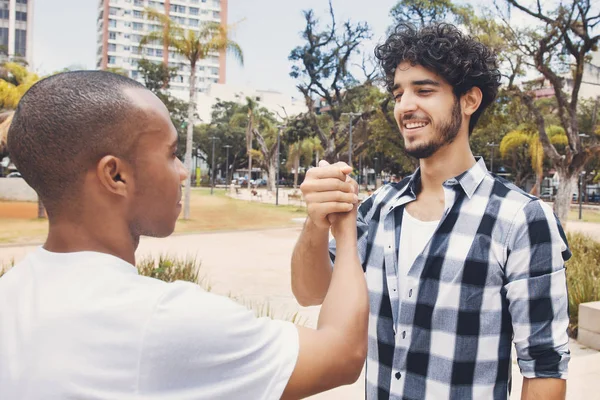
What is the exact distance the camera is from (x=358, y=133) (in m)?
33.2

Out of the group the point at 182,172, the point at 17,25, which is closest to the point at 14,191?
the point at 182,172

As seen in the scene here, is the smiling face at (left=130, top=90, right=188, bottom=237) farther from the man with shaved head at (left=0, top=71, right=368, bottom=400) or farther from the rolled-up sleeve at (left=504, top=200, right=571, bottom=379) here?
the rolled-up sleeve at (left=504, top=200, right=571, bottom=379)

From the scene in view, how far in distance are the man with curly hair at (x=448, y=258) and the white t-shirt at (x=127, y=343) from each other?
1.62 feet

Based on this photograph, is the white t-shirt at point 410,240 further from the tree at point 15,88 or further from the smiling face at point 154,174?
the tree at point 15,88

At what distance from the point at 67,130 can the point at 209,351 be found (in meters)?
0.51

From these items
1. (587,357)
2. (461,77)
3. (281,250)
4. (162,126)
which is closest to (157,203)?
(162,126)

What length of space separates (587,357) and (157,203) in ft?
18.7

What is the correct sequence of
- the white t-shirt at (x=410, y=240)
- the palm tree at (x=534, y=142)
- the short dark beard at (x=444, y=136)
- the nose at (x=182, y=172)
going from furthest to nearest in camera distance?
the palm tree at (x=534, y=142)
the short dark beard at (x=444, y=136)
the white t-shirt at (x=410, y=240)
the nose at (x=182, y=172)

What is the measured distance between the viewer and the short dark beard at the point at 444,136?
6.43ft

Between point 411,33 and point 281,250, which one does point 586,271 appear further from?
point 281,250

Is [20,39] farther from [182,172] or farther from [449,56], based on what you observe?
[182,172]

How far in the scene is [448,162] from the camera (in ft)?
6.59

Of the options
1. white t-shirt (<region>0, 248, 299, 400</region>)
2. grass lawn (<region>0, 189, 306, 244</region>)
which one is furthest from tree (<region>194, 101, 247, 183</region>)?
white t-shirt (<region>0, 248, 299, 400</region>)

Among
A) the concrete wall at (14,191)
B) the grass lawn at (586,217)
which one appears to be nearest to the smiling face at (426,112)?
the grass lawn at (586,217)
